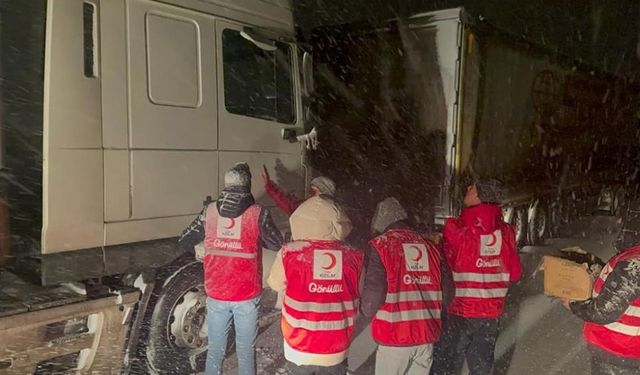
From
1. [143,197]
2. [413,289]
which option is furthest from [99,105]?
[413,289]

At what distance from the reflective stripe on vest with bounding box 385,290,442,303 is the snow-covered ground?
154cm

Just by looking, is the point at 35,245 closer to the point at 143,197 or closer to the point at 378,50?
the point at 143,197

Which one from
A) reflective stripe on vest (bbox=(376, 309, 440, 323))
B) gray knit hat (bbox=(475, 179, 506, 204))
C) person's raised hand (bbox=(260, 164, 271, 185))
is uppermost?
person's raised hand (bbox=(260, 164, 271, 185))

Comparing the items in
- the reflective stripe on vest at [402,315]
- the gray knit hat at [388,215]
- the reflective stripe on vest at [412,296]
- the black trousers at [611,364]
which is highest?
the gray knit hat at [388,215]

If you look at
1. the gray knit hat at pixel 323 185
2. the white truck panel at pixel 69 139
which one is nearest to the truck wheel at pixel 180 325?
the white truck panel at pixel 69 139

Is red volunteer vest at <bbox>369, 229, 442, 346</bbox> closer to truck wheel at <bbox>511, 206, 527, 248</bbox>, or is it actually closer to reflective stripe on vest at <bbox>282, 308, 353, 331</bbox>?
reflective stripe on vest at <bbox>282, 308, 353, 331</bbox>

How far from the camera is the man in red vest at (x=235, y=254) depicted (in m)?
3.75

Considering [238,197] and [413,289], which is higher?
[238,197]

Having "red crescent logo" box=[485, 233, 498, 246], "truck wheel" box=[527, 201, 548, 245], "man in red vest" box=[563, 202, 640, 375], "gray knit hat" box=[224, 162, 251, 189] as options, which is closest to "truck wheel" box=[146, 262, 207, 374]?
"gray knit hat" box=[224, 162, 251, 189]

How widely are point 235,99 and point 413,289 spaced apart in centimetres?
229

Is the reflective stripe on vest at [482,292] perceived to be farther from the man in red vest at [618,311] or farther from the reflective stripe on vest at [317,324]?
the reflective stripe on vest at [317,324]

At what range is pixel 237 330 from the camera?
3949 millimetres

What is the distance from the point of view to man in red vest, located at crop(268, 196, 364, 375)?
2.92 metres

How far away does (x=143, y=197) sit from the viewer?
3.91 meters
